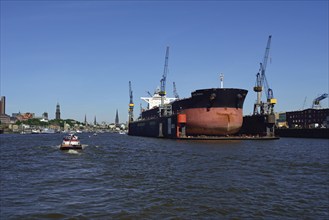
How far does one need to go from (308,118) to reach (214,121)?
11482cm

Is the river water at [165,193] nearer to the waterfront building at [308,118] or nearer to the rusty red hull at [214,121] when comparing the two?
the rusty red hull at [214,121]

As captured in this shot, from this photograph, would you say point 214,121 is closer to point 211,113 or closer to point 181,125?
point 211,113

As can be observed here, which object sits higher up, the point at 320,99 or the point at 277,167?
the point at 320,99

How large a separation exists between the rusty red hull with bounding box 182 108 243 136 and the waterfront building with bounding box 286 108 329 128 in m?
94.6

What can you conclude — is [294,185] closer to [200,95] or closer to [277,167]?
[277,167]

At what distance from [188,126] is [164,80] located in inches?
2667

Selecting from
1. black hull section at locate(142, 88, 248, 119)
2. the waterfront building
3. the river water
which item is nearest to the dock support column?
black hull section at locate(142, 88, 248, 119)

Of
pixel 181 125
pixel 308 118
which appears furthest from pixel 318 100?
pixel 181 125

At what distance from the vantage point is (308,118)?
7037 inches

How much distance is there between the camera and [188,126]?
8569 centimetres

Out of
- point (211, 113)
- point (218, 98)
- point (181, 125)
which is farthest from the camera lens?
point (181, 125)

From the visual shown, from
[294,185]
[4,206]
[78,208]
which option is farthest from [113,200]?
[294,185]

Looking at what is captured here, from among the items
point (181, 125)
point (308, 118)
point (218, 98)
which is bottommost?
point (181, 125)

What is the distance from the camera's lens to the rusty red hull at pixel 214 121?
80.5 metres
